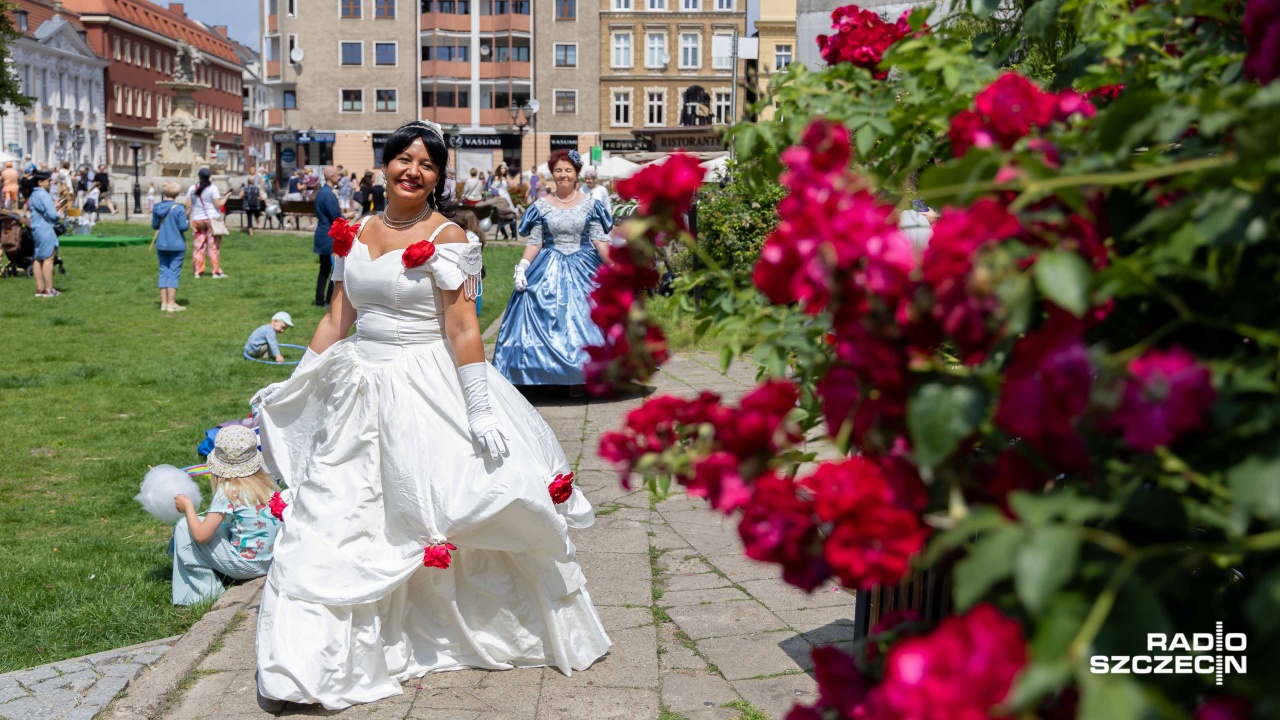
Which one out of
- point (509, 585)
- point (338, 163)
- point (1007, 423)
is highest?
point (338, 163)

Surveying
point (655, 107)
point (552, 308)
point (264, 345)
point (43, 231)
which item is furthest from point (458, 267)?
point (655, 107)

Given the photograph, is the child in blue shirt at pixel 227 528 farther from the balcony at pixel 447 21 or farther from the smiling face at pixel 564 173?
the balcony at pixel 447 21

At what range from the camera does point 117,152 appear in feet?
299

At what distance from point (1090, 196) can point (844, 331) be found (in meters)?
0.36

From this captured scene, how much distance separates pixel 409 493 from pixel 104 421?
6053mm

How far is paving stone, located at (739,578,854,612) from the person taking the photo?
534 cm

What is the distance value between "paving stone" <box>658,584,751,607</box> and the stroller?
15775 millimetres

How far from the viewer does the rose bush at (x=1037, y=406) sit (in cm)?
125

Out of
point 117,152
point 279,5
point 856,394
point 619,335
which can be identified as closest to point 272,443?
point 619,335

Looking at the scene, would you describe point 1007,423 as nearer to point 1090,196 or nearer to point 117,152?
point 1090,196

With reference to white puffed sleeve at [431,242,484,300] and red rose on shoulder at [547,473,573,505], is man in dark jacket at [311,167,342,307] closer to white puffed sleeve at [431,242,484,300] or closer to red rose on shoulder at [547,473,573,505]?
white puffed sleeve at [431,242,484,300]

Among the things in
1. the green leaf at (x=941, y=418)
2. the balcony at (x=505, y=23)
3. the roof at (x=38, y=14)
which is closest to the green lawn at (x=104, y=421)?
the green leaf at (x=941, y=418)

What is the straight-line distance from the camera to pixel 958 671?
116 centimetres

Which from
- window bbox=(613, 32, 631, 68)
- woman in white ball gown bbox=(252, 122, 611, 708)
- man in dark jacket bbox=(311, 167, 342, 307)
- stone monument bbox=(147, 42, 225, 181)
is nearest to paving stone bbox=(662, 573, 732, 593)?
woman in white ball gown bbox=(252, 122, 611, 708)
